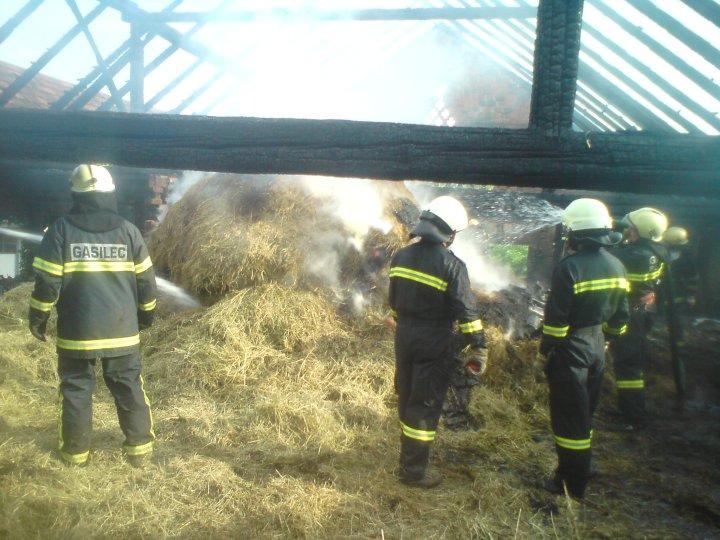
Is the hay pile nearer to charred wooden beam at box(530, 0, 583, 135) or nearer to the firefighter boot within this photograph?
the firefighter boot

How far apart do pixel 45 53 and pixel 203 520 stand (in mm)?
6616

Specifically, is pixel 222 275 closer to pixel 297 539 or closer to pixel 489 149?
pixel 297 539

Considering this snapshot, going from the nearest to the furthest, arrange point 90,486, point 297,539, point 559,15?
point 559,15 → point 297,539 → point 90,486

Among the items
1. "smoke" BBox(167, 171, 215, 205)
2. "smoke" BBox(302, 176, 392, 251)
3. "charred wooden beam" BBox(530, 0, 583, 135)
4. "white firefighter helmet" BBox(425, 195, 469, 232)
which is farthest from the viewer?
"smoke" BBox(167, 171, 215, 205)

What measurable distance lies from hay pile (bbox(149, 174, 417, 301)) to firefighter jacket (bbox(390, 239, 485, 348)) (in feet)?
7.92

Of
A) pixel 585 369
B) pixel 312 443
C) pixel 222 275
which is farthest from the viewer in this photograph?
pixel 222 275

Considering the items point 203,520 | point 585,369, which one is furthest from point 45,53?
point 585,369

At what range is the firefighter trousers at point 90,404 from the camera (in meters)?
3.54

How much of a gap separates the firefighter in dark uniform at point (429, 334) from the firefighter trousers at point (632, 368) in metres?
2.46

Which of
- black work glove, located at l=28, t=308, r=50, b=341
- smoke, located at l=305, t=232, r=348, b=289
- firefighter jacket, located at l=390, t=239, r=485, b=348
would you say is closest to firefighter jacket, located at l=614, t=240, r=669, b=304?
firefighter jacket, located at l=390, t=239, r=485, b=348

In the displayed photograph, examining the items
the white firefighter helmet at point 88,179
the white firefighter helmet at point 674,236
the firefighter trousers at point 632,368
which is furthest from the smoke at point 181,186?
the white firefighter helmet at point 674,236

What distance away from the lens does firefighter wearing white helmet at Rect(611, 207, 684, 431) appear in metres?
5.21

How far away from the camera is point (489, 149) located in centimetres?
234

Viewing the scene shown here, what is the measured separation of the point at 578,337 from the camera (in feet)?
11.8
